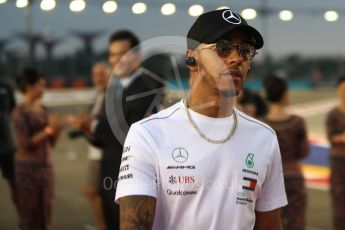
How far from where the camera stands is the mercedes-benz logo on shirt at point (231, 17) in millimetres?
2293

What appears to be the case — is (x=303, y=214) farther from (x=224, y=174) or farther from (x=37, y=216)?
(x=224, y=174)

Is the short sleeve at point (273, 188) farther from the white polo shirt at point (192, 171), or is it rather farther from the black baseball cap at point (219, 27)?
the black baseball cap at point (219, 27)

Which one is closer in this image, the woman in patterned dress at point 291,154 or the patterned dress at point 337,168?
the woman in patterned dress at point 291,154

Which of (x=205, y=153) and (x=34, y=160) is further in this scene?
(x=34, y=160)

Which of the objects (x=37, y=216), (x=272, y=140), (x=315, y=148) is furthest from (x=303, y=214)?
(x=315, y=148)

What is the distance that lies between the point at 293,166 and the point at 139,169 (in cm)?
416

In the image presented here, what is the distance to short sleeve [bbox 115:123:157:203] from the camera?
2.20 meters

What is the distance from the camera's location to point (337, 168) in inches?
286

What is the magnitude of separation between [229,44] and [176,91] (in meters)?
1.06

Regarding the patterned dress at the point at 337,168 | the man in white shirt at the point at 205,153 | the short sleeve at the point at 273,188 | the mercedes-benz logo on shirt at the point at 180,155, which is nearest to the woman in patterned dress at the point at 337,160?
the patterned dress at the point at 337,168

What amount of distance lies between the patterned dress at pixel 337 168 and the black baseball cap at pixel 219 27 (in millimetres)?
5055

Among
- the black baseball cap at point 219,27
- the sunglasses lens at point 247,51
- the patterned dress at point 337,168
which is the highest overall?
the black baseball cap at point 219,27

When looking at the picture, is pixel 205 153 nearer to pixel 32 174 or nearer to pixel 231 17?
pixel 231 17

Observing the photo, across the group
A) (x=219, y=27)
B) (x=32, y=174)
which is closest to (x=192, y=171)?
(x=219, y=27)
